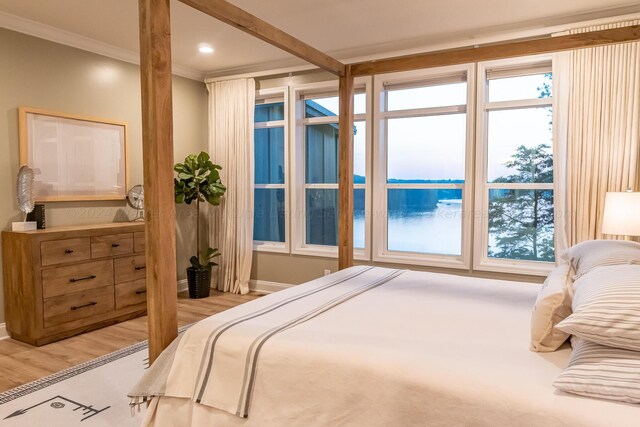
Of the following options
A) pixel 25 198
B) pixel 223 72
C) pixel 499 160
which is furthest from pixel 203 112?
pixel 499 160

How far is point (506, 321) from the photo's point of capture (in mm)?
1950

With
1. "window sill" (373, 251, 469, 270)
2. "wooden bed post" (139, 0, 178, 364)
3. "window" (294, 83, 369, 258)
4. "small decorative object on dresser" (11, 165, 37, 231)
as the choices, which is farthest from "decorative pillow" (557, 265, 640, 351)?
"small decorative object on dresser" (11, 165, 37, 231)

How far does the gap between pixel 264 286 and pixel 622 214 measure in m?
3.67

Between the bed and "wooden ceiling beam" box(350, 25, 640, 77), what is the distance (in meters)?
1.62

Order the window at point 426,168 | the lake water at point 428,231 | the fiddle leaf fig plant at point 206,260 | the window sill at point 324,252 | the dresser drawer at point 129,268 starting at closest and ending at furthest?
the window at point 426,168 → the dresser drawer at point 129,268 → the lake water at point 428,231 → the window sill at point 324,252 → the fiddle leaf fig plant at point 206,260

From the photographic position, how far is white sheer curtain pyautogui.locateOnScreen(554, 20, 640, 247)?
3.29 m

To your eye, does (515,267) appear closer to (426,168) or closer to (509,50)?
(426,168)

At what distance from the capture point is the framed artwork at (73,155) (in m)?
3.78

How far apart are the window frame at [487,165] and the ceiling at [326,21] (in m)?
0.31

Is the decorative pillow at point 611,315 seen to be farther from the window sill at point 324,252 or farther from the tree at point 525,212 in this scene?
the window sill at point 324,252

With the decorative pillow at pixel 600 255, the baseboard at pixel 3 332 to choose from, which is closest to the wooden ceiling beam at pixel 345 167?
the decorative pillow at pixel 600 255

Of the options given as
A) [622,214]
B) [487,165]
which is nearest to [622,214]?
[622,214]

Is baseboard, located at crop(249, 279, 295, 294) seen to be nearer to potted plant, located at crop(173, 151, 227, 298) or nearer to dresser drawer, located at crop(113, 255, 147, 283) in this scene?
potted plant, located at crop(173, 151, 227, 298)

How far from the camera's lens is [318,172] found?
5113 mm
